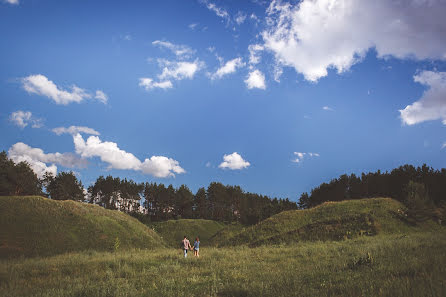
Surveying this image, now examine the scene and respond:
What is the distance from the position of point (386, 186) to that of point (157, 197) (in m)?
80.2

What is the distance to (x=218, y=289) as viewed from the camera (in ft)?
30.3

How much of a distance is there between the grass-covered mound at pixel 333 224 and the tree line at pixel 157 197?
37.5 m

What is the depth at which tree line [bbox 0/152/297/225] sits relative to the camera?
81.1 metres

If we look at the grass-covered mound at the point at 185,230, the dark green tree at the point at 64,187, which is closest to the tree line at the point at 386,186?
the grass-covered mound at the point at 185,230

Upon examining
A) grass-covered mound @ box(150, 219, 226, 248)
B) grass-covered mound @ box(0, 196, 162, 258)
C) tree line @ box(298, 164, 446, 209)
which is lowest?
grass-covered mound @ box(150, 219, 226, 248)

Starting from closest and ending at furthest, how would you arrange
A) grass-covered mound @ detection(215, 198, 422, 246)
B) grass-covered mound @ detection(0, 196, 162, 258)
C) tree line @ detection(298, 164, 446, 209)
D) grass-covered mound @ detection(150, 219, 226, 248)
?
grass-covered mound @ detection(215, 198, 422, 246), grass-covered mound @ detection(0, 196, 162, 258), tree line @ detection(298, 164, 446, 209), grass-covered mound @ detection(150, 219, 226, 248)

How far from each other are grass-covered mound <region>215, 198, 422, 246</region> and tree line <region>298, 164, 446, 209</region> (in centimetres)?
570

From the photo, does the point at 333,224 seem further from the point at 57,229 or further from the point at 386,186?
the point at 386,186

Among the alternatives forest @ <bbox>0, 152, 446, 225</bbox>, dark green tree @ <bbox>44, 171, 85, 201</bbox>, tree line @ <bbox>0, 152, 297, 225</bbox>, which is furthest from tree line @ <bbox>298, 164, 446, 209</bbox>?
dark green tree @ <bbox>44, 171, 85, 201</bbox>

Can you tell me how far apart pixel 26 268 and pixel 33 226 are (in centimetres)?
2257

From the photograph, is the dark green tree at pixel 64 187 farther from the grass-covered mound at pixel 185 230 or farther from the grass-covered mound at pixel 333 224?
the grass-covered mound at pixel 333 224

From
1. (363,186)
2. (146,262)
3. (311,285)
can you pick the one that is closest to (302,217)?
(146,262)

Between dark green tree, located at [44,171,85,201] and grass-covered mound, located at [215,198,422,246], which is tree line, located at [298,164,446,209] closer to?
grass-covered mound, located at [215,198,422,246]

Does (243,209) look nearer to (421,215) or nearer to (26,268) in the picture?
(421,215)
